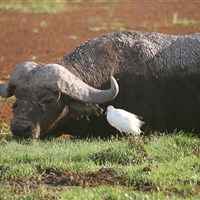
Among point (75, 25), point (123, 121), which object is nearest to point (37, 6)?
point (75, 25)

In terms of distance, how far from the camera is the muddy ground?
68.4 ft

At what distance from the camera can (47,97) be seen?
35.2ft

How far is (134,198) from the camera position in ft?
25.6

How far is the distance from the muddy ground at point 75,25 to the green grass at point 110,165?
6.80m

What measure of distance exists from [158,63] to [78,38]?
12386 millimetres

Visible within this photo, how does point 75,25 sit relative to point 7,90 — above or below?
below

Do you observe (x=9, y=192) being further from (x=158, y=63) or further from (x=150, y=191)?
(x=158, y=63)

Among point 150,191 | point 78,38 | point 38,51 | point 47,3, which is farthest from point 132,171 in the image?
point 47,3

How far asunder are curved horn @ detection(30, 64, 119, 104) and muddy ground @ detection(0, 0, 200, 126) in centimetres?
579

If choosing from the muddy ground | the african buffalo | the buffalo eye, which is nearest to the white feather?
the african buffalo

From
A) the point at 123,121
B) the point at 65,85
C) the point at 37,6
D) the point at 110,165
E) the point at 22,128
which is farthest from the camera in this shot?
the point at 37,6

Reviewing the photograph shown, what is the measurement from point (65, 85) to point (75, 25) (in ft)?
55.9

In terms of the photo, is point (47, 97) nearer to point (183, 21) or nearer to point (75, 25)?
point (183, 21)

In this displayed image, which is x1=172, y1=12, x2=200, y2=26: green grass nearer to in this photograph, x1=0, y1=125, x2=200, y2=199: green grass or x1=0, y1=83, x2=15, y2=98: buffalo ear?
x1=0, y1=83, x2=15, y2=98: buffalo ear
